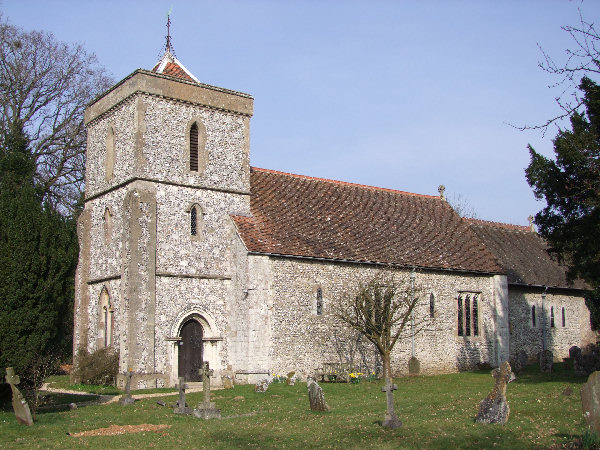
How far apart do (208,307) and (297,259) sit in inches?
148

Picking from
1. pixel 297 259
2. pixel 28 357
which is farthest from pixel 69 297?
pixel 297 259

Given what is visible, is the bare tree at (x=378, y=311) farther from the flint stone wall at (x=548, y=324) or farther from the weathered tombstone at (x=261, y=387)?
the flint stone wall at (x=548, y=324)

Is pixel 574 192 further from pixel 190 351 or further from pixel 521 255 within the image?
pixel 521 255

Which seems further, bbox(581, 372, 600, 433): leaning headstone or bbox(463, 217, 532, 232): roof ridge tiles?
bbox(463, 217, 532, 232): roof ridge tiles

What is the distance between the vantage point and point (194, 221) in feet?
82.3

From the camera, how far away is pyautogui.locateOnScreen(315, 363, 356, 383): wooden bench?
24.5m

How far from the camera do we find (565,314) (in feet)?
118

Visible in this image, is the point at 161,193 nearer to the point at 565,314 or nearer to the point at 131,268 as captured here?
the point at 131,268

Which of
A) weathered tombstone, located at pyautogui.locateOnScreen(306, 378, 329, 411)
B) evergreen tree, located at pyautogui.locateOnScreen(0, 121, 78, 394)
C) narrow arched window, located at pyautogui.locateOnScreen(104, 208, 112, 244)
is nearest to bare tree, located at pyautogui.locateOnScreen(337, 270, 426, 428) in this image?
weathered tombstone, located at pyautogui.locateOnScreen(306, 378, 329, 411)

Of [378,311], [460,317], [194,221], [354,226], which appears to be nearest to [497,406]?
[378,311]

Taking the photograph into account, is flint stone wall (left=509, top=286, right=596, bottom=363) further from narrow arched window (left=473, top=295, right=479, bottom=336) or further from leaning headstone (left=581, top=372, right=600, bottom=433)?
leaning headstone (left=581, top=372, right=600, bottom=433)

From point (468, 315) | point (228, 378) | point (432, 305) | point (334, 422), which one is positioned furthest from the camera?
point (468, 315)

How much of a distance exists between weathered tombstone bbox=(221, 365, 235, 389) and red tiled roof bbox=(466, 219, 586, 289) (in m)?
15.6

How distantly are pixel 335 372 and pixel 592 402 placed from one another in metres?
14.1
